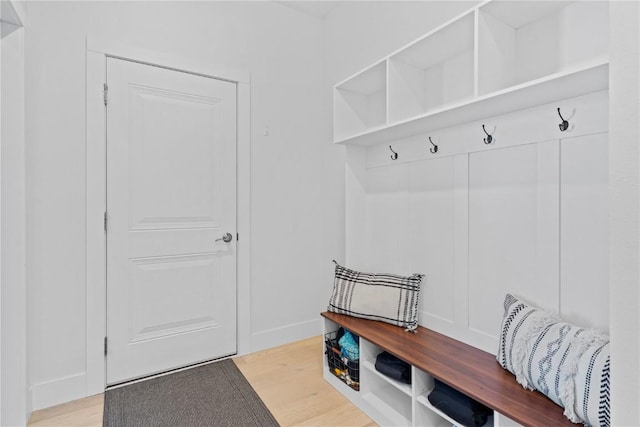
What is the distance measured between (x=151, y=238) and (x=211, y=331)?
762mm

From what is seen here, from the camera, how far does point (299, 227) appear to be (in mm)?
2865

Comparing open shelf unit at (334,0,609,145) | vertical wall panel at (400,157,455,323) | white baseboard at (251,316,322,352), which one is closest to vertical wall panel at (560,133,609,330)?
open shelf unit at (334,0,609,145)

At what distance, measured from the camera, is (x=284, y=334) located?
280cm

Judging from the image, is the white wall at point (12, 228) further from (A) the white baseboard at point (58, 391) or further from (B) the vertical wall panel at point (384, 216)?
(B) the vertical wall panel at point (384, 216)

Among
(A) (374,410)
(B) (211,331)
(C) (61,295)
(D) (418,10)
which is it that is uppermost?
(D) (418,10)

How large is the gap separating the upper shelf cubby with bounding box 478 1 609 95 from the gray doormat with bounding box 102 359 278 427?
6.29 ft

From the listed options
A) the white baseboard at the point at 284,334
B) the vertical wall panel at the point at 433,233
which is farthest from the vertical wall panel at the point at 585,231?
the white baseboard at the point at 284,334

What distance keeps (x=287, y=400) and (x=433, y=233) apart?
1.23 m

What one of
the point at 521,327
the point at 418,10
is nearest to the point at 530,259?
the point at 521,327

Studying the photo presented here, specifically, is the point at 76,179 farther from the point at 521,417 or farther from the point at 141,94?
the point at 521,417

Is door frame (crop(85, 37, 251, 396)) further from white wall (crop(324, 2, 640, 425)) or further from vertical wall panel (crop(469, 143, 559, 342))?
white wall (crop(324, 2, 640, 425))

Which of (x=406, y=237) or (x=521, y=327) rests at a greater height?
(x=406, y=237)

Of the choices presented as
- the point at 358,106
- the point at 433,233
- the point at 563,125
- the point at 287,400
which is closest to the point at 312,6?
the point at 358,106

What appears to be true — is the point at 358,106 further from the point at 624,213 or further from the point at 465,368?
the point at 624,213
